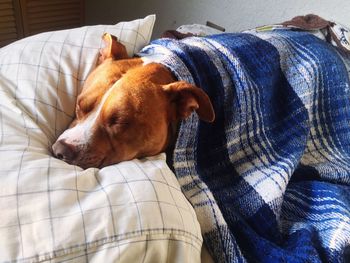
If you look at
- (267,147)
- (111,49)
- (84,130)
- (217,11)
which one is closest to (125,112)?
(84,130)

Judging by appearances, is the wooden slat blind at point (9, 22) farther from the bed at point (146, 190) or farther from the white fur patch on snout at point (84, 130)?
the white fur patch on snout at point (84, 130)

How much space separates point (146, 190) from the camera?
653mm

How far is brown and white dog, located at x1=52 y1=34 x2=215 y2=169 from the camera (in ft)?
2.70

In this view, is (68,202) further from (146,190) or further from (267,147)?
(267,147)

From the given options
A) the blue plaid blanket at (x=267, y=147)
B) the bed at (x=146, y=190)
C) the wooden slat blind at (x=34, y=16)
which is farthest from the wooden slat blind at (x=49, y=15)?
the blue plaid blanket at (x=267, y=147)

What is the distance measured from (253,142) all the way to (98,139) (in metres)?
0.48

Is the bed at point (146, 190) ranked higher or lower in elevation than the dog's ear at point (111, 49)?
lower

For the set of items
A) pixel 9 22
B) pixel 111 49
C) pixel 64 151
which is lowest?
pixel 9 22

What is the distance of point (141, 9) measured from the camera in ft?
7.11

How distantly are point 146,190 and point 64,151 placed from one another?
0.24 m

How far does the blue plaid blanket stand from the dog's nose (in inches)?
9.9

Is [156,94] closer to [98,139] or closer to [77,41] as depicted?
[98,139]

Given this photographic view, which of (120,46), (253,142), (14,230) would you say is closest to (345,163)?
(253,142)

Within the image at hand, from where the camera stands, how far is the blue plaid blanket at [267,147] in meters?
0.87
